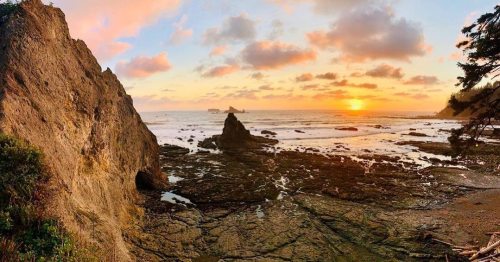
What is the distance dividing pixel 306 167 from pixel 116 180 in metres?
20.1

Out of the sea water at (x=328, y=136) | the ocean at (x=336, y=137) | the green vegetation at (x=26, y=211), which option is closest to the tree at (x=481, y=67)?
the green vegetation at (x=26, y=211)

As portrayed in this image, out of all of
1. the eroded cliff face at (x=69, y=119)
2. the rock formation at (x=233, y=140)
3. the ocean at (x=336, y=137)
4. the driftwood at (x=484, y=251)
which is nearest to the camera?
the eroded cliff face at (x=69, y=119)

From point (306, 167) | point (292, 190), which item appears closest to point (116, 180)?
point (292, 190)

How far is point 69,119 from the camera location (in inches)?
529

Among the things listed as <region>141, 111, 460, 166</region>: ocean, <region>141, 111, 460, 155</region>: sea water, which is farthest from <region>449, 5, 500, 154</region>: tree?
<region>141, 111, 460, 155</region>: sea water

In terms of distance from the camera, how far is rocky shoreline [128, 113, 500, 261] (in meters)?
13.5

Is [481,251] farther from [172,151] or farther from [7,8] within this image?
[172,151]

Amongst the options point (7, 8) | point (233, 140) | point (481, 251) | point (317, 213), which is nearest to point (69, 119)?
point (7, 8)

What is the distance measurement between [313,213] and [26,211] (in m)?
14.4

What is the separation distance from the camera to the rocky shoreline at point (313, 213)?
44.4 feet

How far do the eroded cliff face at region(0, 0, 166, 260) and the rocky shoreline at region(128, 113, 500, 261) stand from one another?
7.60 ft

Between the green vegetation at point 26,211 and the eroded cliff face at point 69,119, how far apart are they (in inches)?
18.3

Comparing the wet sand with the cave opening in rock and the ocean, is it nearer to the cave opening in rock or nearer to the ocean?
the cave opening in rock

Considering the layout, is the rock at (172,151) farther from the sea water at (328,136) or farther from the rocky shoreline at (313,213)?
the rocky shoreline at (313,213)
